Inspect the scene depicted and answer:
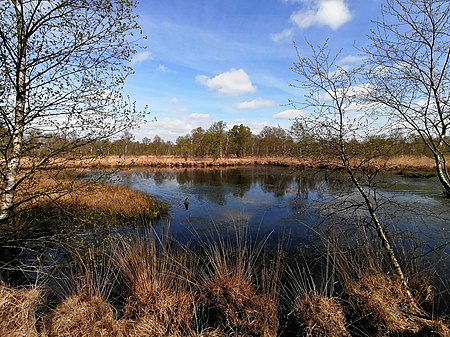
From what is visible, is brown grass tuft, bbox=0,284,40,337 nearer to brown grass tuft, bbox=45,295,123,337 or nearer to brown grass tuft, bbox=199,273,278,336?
brown grass tuft, bbox=45,295,123,337

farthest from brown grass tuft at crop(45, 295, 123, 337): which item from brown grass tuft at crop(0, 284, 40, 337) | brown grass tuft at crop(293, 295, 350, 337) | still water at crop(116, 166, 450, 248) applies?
brown grass tuft at crop(293, 295, 350, 337)

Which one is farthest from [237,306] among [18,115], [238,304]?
[18,115]

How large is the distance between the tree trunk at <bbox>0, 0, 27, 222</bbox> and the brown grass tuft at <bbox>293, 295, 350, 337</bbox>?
4548mm

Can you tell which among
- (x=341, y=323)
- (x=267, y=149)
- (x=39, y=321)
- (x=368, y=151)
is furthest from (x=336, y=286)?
(x=267, y=149)

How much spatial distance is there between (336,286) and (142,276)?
395 cm

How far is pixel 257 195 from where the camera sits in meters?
18.9

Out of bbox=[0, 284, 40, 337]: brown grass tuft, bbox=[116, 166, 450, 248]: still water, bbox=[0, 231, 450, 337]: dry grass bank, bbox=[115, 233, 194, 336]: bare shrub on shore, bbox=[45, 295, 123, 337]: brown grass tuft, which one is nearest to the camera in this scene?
bbox=[0, 284, 40, 337]: brown grass tuft

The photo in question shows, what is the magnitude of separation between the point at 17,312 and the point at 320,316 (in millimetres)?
4256

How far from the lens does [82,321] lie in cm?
388

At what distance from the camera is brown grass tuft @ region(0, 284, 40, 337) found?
352 cm

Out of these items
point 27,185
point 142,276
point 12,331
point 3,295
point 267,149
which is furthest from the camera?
point 267,149

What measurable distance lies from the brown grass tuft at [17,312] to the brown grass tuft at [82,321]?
23 centimetres

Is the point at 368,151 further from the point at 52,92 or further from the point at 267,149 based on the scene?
the point at 267,149

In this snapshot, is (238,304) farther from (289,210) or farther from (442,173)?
(289,210)
